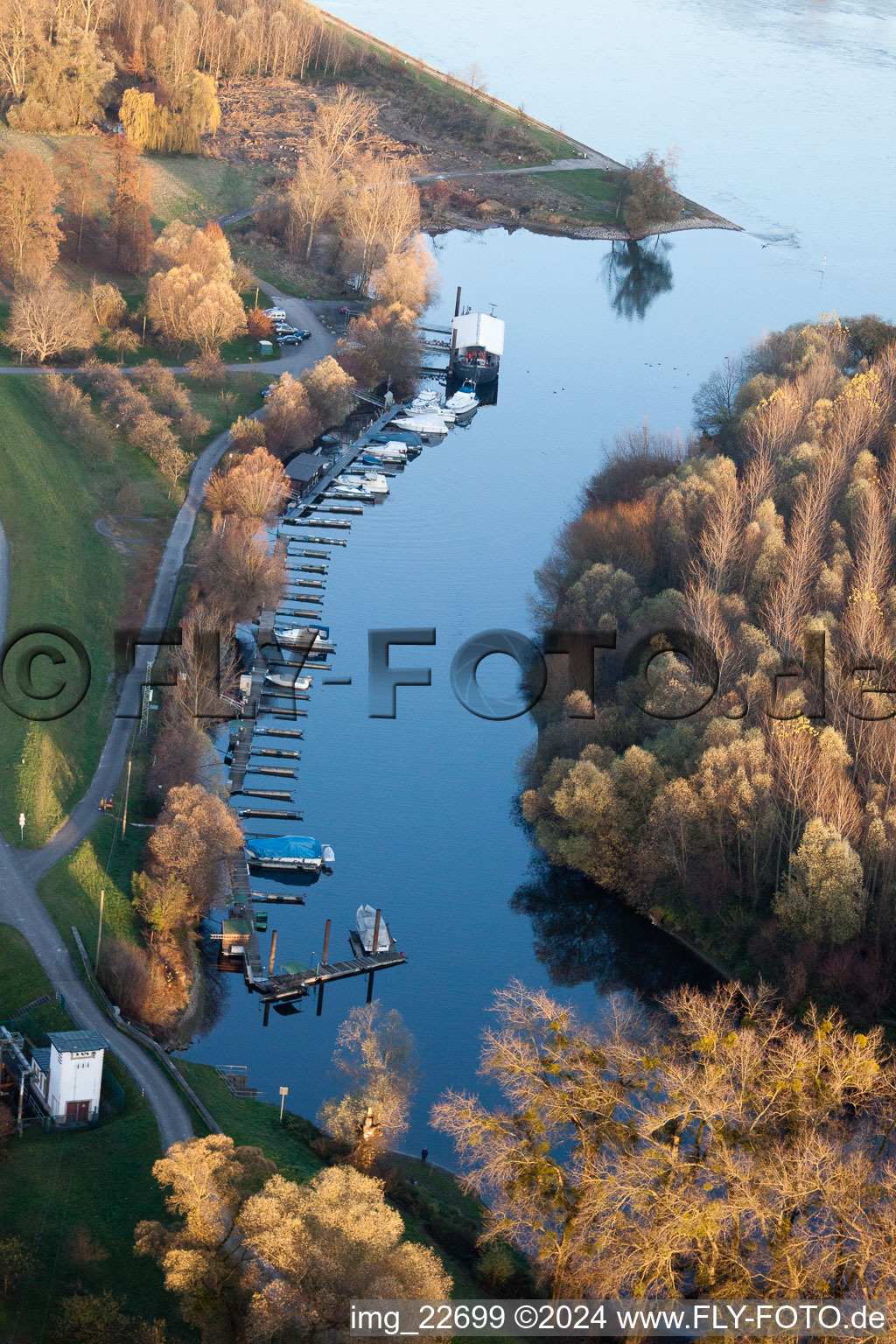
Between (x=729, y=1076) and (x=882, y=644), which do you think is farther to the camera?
(x=882, y=644)

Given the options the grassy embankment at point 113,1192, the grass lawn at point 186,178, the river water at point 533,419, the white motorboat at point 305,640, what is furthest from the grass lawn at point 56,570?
the grass lawn at point 186,178

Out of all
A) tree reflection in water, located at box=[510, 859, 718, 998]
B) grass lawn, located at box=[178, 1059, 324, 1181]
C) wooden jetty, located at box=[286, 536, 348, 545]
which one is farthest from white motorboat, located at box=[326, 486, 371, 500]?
grass lawn, located at box=[178, 1059, 324, 1181]

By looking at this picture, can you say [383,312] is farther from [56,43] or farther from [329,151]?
[56,43]

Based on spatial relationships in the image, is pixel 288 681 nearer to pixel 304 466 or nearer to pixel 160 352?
pixel 304 466

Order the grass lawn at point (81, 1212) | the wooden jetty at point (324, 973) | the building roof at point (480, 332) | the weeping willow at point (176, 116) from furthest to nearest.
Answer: the weeping willow at point (176, 116) → the building roof at point (480, 332) → the wooden jetty at point (324, 973) → the grass lawn at point (81, 1212)

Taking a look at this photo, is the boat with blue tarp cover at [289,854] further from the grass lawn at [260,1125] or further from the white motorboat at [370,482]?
the white motorboat at [370,482]

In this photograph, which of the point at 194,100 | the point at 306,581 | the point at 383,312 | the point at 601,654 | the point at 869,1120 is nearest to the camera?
the point at 869,1120

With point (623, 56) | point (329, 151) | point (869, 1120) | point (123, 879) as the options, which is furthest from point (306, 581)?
point (623, 56)

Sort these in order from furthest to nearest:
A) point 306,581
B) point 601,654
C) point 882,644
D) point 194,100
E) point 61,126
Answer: point 194,100, point 61,126, point 306,581, point 601,654, point 882,644
